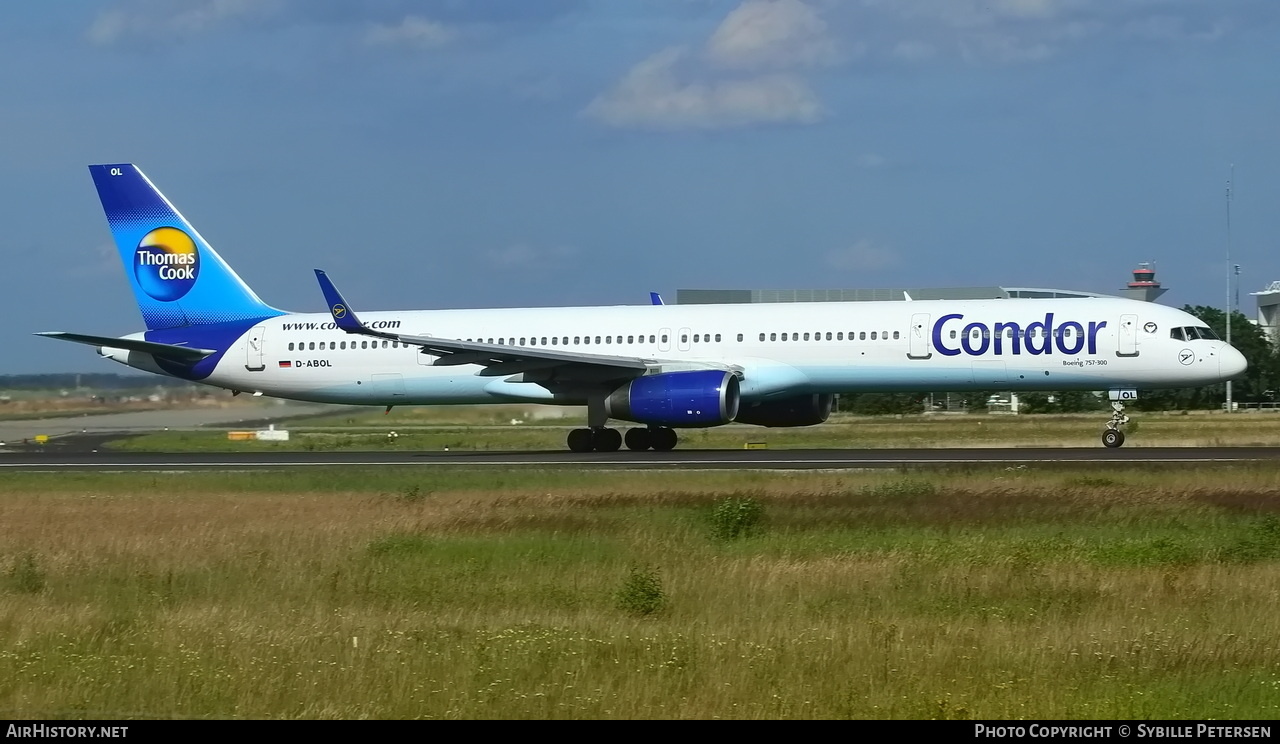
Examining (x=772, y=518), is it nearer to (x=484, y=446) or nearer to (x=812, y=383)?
(x=812, y=383)

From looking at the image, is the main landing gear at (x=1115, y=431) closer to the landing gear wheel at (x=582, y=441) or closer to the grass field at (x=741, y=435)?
the grass field at (x=741, y=435)

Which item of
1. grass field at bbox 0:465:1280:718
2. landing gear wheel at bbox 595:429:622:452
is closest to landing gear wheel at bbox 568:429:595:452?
landing gear wheel at bbox 595:429:622:452

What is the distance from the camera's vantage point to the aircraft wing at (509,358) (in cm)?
3216

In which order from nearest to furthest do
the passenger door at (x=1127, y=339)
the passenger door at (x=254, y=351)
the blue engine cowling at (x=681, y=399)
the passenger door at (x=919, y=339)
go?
the blue engine cowling at (x=681, y=399) → the passenger door at (x=1127, y=339) → the passenger door at (x=919, y=339) → the passenger door at (x=254, y=351)

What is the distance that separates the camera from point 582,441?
34.9 meters

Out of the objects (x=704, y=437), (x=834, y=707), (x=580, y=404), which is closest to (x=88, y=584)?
(x=834, y=707)

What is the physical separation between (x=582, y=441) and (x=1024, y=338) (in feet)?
34.5

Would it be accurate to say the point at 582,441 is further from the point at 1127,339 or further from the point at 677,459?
the point at 1127,339

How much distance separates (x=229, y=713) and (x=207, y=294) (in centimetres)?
3158

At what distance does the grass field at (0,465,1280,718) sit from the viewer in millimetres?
8914

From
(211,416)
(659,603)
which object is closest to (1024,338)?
(659,603)

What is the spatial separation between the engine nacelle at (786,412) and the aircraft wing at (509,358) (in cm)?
273

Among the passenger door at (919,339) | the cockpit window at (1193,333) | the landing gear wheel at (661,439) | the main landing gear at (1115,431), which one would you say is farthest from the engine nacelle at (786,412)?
the cockpit window at (1193,333)

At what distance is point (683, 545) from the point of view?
1612cm
